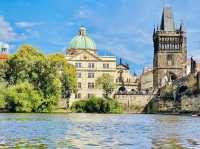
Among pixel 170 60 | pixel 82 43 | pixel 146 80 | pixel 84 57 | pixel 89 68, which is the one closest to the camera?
pixel 84 57

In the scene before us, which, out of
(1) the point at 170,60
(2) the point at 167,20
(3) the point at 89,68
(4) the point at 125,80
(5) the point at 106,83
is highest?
(2) the point at 167,20

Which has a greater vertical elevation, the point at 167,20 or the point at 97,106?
the point at 167,20

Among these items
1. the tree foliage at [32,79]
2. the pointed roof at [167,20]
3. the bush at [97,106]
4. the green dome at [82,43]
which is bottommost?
the bush at [97,106]

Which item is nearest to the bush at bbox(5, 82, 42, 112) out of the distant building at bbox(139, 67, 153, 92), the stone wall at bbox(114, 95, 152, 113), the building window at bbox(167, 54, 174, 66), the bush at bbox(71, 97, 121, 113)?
the bush at bbox(71, 97, 121, 113)

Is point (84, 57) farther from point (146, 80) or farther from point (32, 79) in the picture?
point (32, 79)

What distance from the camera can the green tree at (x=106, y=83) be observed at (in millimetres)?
117188

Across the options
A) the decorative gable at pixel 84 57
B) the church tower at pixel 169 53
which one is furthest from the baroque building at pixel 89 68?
the church tower at pixel 169 53

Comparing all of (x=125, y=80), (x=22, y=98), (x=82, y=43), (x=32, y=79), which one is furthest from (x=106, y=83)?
(x=22, y=98)

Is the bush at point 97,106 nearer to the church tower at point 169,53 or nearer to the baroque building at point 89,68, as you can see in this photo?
the baroque building at point 89,68

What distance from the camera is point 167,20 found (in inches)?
5463

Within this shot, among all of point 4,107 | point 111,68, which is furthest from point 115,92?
point 4,107

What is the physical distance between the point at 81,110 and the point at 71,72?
26.3 ft

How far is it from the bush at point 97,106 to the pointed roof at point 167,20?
38.0 meters

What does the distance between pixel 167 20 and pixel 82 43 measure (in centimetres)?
2287
